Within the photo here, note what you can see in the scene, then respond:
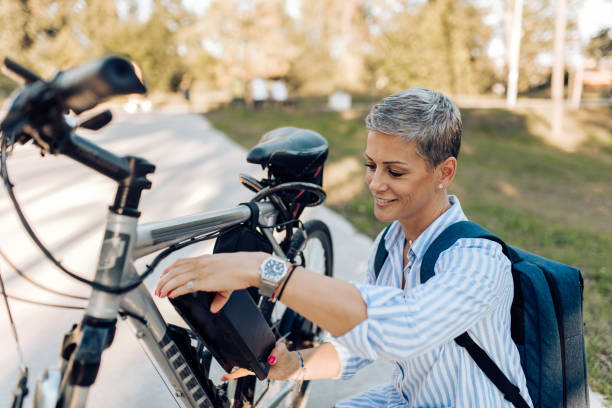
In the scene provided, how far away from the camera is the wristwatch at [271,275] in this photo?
1.09 metres

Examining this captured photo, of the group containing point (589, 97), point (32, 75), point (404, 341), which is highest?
point (32, 75)

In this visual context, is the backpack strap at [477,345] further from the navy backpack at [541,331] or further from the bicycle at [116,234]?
the bicycle at [116,234]

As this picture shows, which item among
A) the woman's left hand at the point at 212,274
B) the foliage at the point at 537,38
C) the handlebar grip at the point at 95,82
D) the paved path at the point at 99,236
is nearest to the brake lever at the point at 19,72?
the handlebar grip at the point at 95,82

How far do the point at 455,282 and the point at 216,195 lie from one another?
16.8 ft

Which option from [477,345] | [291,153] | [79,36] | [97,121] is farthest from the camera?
[79,36]

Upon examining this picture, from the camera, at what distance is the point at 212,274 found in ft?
3.68

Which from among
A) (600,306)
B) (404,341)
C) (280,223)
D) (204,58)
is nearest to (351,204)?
(600,306)

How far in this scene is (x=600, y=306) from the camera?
3.49 meters

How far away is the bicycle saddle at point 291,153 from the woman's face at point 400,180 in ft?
1.63

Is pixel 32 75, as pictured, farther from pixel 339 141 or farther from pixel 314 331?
pixel 339 141

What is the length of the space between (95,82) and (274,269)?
561 millimetres

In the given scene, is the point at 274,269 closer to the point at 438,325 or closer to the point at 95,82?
the point at 438,325

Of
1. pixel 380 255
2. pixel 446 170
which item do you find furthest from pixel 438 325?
pixel 380 255

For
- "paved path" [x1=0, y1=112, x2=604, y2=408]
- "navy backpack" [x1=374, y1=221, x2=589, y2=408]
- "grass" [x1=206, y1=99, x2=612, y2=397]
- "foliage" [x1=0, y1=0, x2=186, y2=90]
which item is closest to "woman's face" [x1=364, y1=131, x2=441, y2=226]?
"navy backpack" [x1=374, y1=221, x2=589, y2=408]
